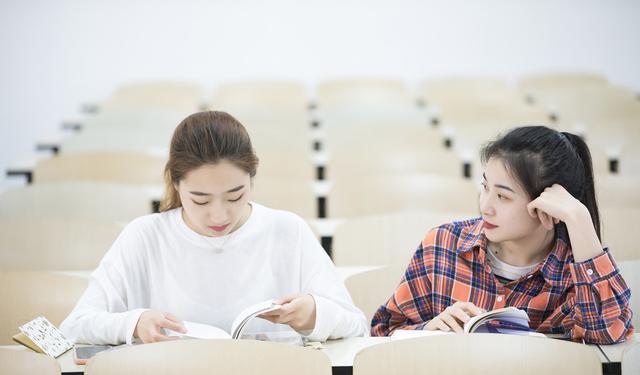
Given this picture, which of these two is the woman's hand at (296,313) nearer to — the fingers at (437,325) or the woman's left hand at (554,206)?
the fingers at (437,325)

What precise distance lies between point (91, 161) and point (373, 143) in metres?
1.22

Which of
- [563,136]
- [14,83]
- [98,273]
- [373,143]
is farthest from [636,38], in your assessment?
[98,273]

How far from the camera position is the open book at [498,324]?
177 centimetres

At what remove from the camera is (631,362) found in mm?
1755

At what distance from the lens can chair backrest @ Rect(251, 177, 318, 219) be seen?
10.6 ft

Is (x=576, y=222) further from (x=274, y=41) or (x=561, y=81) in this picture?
(x=274, y=41)

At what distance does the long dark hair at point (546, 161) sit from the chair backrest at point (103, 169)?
2.03 meters

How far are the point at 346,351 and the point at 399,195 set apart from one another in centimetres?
150

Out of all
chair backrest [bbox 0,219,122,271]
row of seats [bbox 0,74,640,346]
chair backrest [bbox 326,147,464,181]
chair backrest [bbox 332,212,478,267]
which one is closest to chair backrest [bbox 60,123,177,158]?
row of seats [bbox 0,74,640,346]

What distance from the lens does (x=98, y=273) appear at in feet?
6.64

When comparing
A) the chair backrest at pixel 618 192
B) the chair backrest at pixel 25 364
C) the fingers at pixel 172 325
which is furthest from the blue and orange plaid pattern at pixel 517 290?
the chair backrest at pixel 618 192

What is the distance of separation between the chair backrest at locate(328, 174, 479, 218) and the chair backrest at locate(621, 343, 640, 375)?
1.51 m

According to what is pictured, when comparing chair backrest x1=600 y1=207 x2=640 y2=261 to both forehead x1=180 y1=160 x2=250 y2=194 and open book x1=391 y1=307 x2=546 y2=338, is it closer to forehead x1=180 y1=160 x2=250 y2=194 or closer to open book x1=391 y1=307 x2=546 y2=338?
open book x1=391 y1=307 x2=546 y2=338

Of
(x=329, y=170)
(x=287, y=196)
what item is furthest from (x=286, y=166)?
(x=287, y=196)
